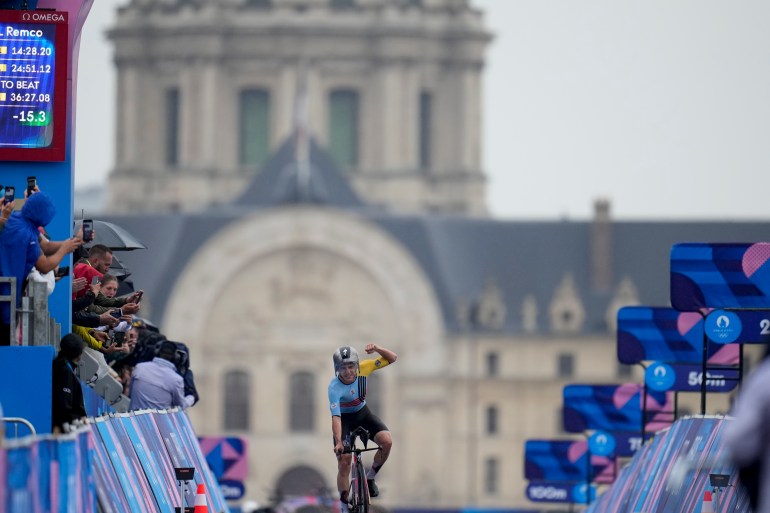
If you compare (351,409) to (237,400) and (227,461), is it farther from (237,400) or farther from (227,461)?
(237,400)

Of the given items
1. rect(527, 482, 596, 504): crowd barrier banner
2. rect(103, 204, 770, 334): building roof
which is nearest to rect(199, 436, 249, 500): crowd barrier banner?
rect(527, 482, 596, 504): crowd barrier banner

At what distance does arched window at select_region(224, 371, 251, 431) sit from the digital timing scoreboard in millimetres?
82798

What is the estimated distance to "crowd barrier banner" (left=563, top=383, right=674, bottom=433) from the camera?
35844 millimetres

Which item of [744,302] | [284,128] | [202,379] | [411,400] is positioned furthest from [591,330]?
[744,302]

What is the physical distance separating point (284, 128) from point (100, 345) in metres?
98.0

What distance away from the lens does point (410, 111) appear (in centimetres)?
12000

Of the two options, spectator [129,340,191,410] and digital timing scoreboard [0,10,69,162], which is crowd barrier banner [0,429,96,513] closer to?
digital timing scoreboard [0,10,69,162]

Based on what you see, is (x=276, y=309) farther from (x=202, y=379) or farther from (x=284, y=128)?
(x=284, y=128)

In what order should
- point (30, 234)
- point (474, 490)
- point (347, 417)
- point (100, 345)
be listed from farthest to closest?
point (474, 490) < point (100, 345) < point (347, 417) < point (30, 234)

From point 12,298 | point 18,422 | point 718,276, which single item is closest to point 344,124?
point 718,276

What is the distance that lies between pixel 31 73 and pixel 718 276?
7476mm

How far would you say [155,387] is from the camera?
24.0 metres

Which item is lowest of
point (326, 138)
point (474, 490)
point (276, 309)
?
point (474, 490)

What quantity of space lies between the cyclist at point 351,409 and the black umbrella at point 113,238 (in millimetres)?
4989
